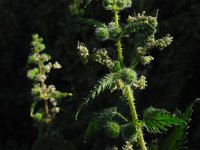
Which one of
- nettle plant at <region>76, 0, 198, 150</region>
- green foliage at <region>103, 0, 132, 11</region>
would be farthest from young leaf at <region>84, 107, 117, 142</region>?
green foliage at <region>103, 0, 132, 11</region>

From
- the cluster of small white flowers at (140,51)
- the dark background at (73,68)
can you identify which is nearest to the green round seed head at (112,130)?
the cluster of small white flowers at (140,51)

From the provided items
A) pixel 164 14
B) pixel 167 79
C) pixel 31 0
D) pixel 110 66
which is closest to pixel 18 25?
pixel 31 0

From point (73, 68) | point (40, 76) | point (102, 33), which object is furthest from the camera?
point (73, 68)

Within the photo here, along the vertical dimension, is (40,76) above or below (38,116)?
above

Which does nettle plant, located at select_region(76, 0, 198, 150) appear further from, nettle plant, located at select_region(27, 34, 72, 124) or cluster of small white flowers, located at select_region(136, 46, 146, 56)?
nettle plant, located at select_region(27, 34, 72, 124)

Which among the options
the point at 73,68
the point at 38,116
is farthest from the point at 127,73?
the point at 73,68

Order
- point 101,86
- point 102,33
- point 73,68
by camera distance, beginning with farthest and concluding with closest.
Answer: point 73,68, point 102,33, point 101,86

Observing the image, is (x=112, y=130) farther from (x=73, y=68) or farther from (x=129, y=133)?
(x=73, y=68)
